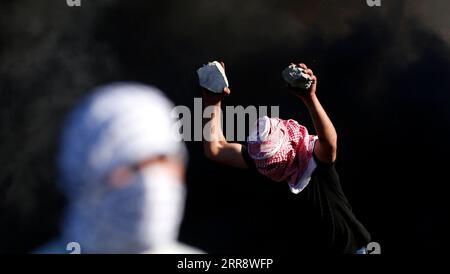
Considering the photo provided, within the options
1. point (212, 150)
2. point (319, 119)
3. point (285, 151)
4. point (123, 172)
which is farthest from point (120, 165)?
point (319, 119)

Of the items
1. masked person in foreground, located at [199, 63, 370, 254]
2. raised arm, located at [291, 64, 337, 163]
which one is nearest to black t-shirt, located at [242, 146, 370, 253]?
masked person in foreground, located at [199, 63, 370, 254]

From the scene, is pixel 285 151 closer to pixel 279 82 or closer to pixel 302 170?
pixel 302 170

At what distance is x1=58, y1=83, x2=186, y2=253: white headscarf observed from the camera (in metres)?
4.05

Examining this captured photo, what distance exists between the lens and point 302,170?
3980 millimetres

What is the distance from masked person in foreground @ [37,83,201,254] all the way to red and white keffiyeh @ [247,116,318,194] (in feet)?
1.41

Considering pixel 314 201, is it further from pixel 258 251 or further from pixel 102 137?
pixel 102 137

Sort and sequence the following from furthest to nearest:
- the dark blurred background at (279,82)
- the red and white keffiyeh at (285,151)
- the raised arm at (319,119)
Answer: the dark blurred background at (279,82) → the red and white keffiyeh at (285,151) → the raised arm at (319,119)

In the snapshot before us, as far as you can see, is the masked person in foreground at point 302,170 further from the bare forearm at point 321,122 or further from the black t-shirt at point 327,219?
the bare forearm at point 321,122

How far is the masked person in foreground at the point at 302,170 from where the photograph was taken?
3.97 meters

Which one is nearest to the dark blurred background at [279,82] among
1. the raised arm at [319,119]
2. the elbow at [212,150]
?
the elbow at [212,150]

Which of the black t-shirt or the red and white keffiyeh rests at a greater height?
the red and white keffiyeh

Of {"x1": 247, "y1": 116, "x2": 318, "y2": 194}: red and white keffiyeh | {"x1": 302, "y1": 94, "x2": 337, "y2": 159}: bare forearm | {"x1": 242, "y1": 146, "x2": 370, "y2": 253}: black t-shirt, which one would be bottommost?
{"x1": 242, "y1": 146, "x2": 370, "y2": 253}: black t-shirt

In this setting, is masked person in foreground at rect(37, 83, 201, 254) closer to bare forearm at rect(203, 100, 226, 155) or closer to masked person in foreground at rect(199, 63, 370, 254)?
bare forearm at rect(203, 100, 226, 155)

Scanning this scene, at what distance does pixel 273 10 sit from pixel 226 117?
2.11 ft
